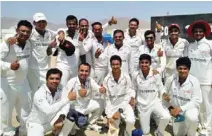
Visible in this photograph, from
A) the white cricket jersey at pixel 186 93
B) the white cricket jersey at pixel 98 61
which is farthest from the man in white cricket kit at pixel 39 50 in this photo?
the white cricket jersey at pixel 186 93

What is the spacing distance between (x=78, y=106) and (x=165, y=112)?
1.73 m

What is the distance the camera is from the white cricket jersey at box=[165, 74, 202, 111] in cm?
544

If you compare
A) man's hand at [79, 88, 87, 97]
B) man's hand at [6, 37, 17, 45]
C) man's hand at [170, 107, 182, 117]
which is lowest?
man's hand at [170, 107, 182, 117]

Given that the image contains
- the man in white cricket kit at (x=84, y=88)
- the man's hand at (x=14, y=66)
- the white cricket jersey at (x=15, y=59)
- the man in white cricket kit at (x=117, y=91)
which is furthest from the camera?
the man in white cricket kit at (x=117, y=91)

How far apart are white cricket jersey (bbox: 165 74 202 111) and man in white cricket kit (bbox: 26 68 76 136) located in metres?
2.09

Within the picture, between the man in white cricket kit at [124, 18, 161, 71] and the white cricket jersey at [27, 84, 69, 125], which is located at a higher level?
the man in white cricket kit at [124, 18, 161, 71]

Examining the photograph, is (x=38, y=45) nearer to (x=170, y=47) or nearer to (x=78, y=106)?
(x=78, y=106)

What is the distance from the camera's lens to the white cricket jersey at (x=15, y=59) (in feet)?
17.0

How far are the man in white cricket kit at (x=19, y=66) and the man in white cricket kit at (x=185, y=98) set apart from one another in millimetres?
2779

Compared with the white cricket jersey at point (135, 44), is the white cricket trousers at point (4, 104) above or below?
below

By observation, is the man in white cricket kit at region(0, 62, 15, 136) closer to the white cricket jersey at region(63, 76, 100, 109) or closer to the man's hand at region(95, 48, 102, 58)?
the white cricket jersey at region(63, 76, 100, 109)

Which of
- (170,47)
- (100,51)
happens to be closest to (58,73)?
(100,51)

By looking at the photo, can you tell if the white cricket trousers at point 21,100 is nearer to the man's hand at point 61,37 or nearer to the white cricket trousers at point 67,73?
the white cricket trousers at point 67,73

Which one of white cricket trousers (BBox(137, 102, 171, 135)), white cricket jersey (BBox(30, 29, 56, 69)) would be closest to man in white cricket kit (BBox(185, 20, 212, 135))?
white cricket trousers (BBox(137, 102, 171, 135))
